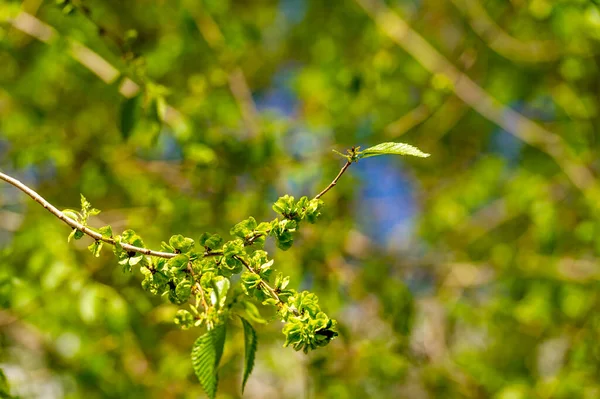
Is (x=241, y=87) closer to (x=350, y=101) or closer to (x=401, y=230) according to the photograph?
(x=350, y=101)

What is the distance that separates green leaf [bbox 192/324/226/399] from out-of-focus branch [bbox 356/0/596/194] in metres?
2.52

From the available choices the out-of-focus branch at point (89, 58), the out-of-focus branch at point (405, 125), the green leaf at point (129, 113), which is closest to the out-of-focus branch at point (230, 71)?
the out-of-focus branch at point (89, 58)

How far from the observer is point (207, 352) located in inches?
44.9

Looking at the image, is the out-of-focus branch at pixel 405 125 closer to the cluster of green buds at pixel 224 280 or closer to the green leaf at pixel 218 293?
the cluster of green buds at pixel 224 280

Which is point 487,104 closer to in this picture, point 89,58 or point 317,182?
point 317,182

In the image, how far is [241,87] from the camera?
3.27 m

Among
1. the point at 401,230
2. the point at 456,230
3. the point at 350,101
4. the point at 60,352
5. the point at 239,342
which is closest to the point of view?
the point at 239,342

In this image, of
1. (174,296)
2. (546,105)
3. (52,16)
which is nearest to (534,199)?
(546,105)

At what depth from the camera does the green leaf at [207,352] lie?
1.13 m

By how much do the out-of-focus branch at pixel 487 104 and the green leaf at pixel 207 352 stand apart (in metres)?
2.52

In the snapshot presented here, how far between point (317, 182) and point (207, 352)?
2.11m

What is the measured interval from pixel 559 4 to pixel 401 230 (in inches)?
133

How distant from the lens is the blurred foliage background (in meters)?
2.57

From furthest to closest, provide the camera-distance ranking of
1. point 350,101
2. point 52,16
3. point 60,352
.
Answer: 1. point 60,352
2. point 52,16
3. point 350,101
